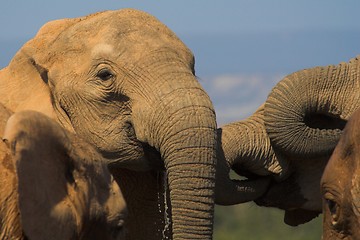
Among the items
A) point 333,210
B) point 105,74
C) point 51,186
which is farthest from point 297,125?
point 51,186

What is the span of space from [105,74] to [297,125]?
1.46 metres

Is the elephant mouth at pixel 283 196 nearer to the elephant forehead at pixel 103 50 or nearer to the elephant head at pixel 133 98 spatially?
the elephant head at pixel 133 98

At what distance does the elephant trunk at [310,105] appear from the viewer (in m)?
11.4

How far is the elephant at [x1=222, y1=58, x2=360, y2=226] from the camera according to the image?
11422mm

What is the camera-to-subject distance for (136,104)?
10.5m

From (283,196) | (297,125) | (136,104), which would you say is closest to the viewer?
(136,104)

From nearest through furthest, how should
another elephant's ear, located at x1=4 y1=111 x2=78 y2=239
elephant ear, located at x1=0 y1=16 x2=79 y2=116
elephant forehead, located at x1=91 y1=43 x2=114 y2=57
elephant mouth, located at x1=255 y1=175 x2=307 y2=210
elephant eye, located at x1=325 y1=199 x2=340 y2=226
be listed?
1. another elephant's ear, located at x1=4 y1=111 x2=78 y2=239
2. elephant eye, located at x1=325 y1=199 x2=340 y2=226
3. elephant forehead, located at x1=91 y1=43 x2=114 y2=57
4. elephant ear, located at x1=0 y1=16 x2=79 y2=116
5. elephant mouth, located at x1=255 y1=175 x2=307 y2=210

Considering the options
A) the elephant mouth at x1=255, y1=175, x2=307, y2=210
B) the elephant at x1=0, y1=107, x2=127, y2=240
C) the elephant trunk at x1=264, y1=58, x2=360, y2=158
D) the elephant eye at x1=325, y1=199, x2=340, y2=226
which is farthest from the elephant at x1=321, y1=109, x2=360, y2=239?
the elephant mouth at x1=255, y1=175, x2=307, y2=210

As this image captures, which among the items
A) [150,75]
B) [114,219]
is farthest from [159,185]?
[114,219]

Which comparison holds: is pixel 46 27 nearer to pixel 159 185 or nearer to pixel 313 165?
pixel 159 185

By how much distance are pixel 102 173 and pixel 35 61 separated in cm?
332

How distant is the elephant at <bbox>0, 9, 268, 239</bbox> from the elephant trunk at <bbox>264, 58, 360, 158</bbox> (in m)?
0.46

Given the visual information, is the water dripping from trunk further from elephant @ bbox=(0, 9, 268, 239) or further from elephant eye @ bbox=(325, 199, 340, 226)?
elephant eye @ bbox=(325, 199, 340, 226)

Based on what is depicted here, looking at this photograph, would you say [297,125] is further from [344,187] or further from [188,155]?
[344,187]
